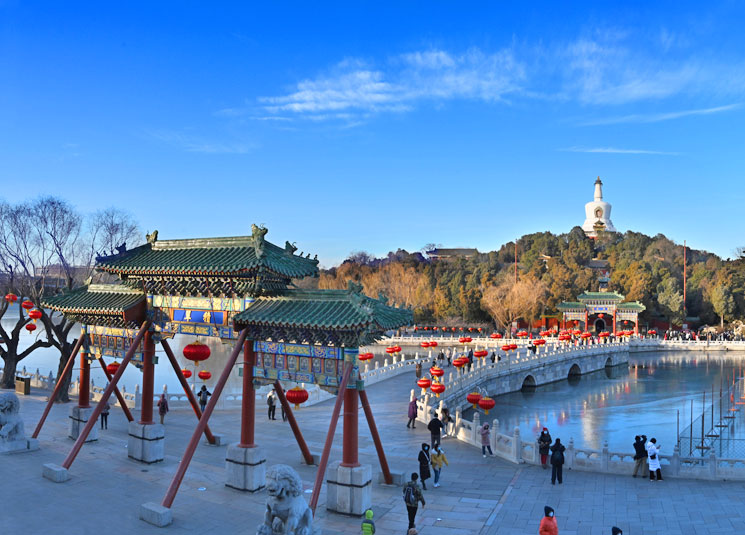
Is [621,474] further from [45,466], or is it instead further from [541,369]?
[541,369]

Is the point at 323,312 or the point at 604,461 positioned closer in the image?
the point at 323,312

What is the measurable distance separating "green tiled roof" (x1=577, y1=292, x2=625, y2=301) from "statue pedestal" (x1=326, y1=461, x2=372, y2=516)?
57.1 m

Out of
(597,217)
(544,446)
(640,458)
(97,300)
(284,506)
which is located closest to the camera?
(284,506)

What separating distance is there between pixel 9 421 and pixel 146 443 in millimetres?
3756

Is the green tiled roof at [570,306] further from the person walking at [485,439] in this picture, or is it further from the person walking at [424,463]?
the person walking at [424,463]

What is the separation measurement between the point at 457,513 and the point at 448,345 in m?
44.3

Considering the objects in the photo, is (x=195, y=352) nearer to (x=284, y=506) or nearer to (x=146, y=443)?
(x=146, y=443)

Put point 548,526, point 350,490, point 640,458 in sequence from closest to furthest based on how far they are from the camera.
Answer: point 548,526, point 350,490, point 640,458

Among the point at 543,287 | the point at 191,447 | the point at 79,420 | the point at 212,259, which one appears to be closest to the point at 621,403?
the point at 543,287

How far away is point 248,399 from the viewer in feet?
42.0

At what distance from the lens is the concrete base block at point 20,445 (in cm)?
1494

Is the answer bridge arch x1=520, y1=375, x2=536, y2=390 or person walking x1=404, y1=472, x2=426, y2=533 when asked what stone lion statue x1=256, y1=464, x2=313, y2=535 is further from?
bridge arch x1=520, y1=375, x2=536, y2=390

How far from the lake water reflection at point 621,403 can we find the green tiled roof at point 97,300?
18993 mm

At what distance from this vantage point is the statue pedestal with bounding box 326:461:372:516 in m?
11.3
